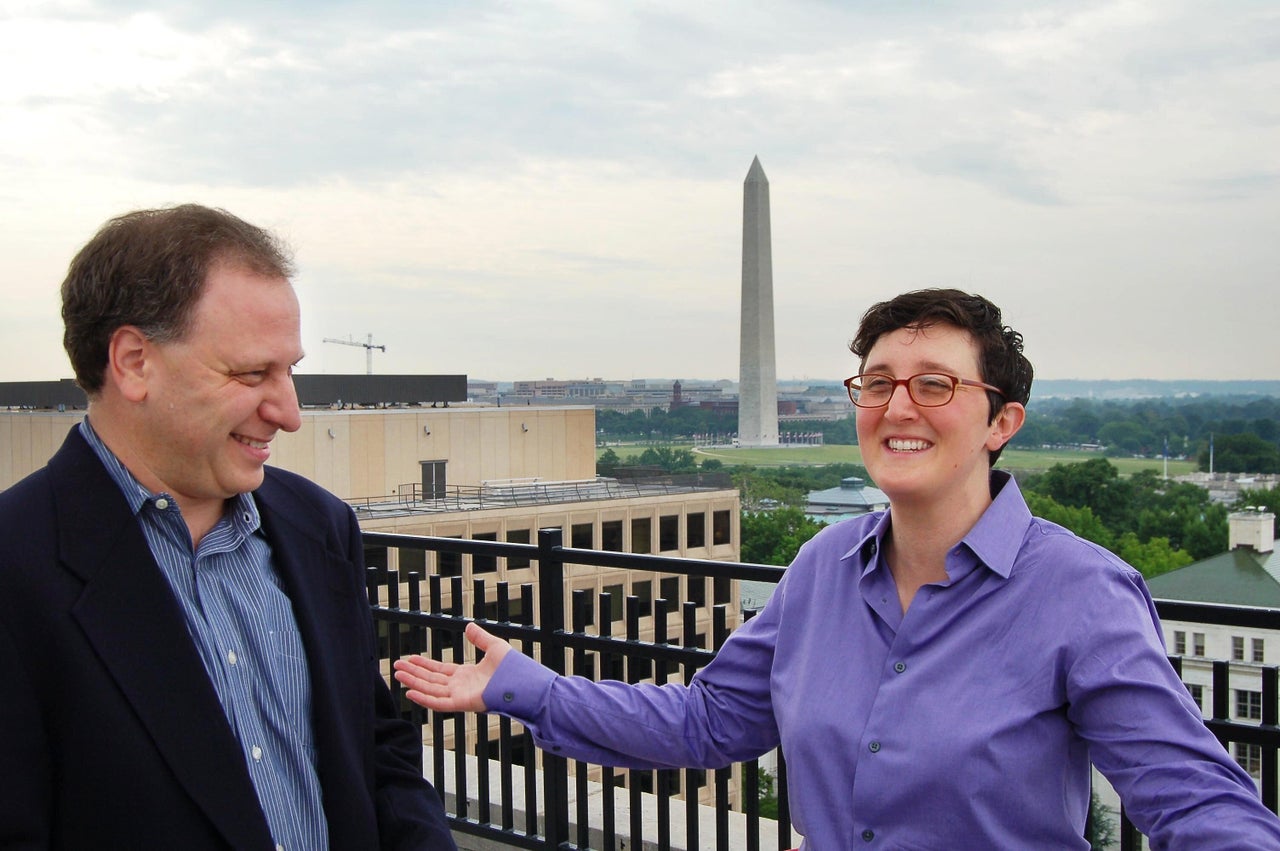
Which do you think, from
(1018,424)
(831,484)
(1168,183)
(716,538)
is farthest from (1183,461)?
(1018,424)

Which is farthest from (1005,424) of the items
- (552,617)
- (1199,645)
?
(1199,645)

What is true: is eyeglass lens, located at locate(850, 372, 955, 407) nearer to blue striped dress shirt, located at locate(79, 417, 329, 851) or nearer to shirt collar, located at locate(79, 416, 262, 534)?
blue striped dress shirt, located at locate(79, 417, 329, 851)

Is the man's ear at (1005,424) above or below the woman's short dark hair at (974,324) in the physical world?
below

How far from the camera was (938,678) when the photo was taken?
6.04ft

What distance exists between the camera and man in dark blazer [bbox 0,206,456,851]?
1.60 meters

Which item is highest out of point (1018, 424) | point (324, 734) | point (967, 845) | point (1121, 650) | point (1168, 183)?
point (1168, 183)

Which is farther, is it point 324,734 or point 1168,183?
point 1168,183

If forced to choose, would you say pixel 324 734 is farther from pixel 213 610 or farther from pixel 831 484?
pixel 831 484

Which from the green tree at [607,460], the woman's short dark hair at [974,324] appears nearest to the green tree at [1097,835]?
the woman's short dark hair at [974,324]

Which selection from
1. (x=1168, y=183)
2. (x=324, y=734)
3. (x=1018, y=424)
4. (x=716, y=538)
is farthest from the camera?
(x=1168, y=183)

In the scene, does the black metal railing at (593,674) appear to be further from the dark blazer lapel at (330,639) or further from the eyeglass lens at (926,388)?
the eyeglass lens at (926,388)

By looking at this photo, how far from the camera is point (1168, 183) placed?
129 metres

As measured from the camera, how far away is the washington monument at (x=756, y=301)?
73500mm

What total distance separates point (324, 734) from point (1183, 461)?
144 meters
